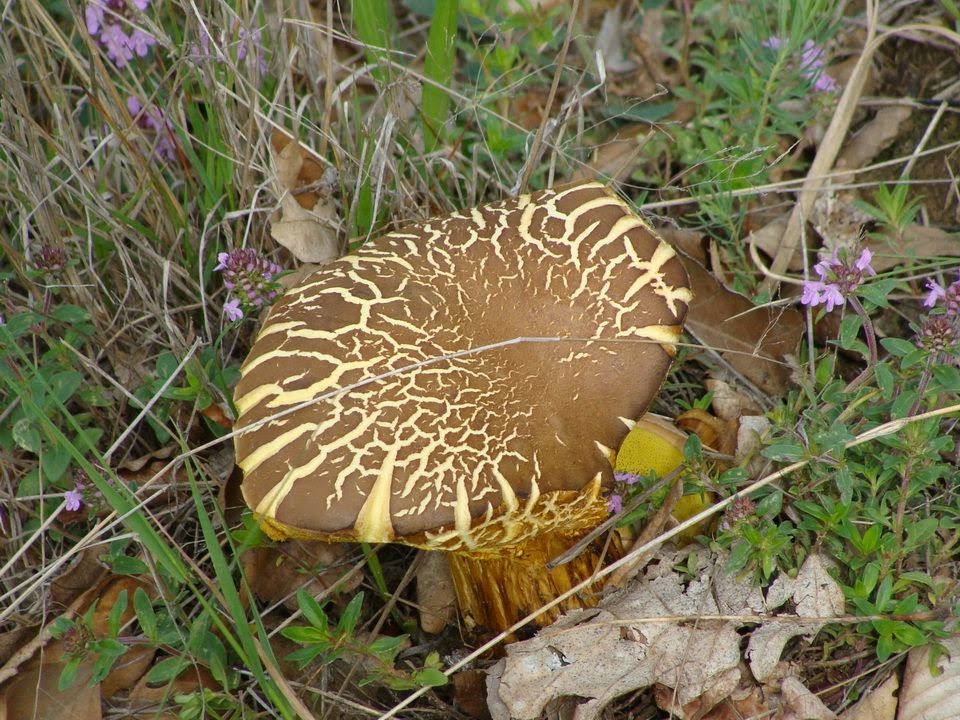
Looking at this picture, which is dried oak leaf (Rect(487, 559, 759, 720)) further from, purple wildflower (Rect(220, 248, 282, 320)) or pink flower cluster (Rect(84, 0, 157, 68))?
pink flower cluster (Rect(84, 0, 157, 68))

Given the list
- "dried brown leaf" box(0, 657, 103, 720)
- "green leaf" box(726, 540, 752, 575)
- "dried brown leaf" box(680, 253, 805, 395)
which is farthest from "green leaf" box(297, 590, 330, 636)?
"dried brown leaf" box(680, 253, 805, 395)

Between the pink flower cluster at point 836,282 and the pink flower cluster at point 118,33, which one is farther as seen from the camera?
the pink flower cluster at point 118,33

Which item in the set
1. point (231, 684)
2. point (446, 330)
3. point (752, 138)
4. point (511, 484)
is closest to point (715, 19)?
point (752, 138)

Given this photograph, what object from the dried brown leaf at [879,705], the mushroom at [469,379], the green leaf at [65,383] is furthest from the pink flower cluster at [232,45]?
the dried brown leaf at [879,705]

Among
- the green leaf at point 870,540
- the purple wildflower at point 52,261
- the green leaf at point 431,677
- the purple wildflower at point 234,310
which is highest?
the purple wildflower at point 52,261

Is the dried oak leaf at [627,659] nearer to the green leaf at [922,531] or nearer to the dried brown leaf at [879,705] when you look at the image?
the dried brown leaf at [879,705]

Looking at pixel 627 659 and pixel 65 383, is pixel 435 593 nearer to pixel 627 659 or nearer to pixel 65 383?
pixel 627 659
